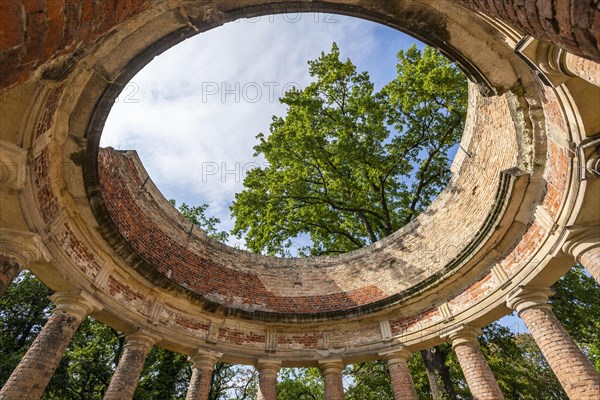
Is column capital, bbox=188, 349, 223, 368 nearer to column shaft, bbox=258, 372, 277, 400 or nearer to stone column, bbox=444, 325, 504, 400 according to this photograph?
column shaft, bbox=258, 372, 277, 400

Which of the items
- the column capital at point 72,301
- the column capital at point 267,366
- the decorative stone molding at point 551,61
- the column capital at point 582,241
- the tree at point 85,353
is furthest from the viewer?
the tree at point 85,353

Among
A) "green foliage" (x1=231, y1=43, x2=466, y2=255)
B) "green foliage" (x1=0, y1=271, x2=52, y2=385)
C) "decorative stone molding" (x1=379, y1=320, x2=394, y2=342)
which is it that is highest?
"green foliage" (x1=231, y1=43, x2=466, y2=255)


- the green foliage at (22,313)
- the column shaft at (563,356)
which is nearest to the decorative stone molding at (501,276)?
the column shaft at (563,356)

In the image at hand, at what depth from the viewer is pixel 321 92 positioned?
54.0ft

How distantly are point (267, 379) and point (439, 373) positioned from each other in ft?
19.4

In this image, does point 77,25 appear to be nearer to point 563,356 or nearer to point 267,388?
point 563,356

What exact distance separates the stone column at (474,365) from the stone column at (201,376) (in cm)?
558

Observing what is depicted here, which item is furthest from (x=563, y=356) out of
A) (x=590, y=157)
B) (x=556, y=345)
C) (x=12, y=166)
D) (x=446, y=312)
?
(x=12, y=166)

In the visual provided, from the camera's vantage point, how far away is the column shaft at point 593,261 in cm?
584

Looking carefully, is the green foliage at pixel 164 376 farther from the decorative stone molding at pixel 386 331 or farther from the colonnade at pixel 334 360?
the decorative stone molding at pixel 386 331

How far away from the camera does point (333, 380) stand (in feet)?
29.5

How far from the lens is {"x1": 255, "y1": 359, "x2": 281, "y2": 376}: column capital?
9141mm

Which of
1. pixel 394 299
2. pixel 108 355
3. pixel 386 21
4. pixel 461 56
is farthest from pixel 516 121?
pixel 108 355

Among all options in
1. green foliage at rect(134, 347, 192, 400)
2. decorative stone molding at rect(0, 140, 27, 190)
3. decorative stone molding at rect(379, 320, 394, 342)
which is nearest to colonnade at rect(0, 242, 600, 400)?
decorative stone molding at rect(379, 320, 394, 342)
